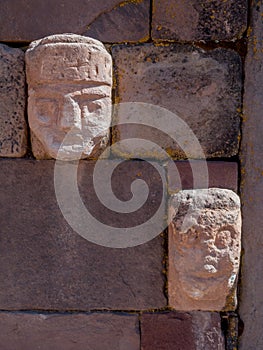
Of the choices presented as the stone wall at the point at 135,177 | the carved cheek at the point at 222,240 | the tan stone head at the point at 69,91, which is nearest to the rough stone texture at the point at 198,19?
the stone wall at the point at 135,177

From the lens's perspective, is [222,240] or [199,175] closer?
[222,240]

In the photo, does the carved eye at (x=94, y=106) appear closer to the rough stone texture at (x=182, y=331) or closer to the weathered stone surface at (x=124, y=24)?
the weathered stone surface at (x=124, y=24)

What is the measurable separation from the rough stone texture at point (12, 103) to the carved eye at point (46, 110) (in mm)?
160

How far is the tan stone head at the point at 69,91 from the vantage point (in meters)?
2.32

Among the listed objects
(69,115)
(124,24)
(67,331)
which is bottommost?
(67,331)

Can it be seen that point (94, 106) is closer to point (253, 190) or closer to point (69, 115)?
point (69, 115)

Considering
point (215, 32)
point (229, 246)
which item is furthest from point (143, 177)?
point (215, 32)

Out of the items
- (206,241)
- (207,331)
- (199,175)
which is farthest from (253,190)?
(207,331)

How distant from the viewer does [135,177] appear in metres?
2.56

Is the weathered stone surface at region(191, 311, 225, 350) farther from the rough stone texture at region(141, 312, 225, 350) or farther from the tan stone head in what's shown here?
the tan stone head

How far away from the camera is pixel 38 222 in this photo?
255 centimetres

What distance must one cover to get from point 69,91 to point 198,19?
2.45 ft

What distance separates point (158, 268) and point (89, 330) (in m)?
0.46

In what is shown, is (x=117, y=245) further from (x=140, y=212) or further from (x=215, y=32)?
(x=215, y=32)
